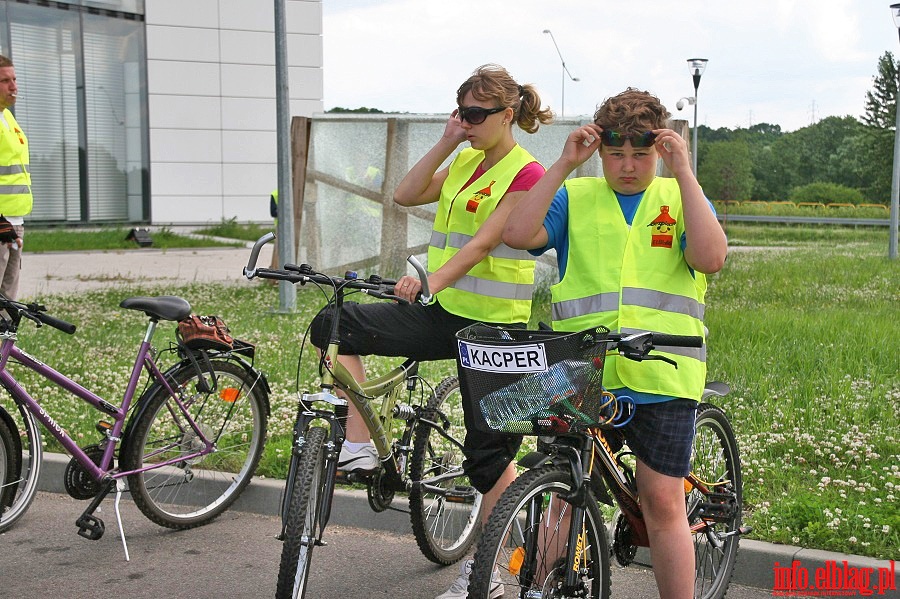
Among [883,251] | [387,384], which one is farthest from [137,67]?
[387,384]

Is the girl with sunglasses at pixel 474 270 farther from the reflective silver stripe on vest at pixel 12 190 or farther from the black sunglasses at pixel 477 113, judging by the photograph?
the reflective silver stripe on vest at pixel 12 190

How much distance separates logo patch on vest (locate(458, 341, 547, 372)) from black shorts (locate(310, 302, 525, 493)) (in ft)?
2.73

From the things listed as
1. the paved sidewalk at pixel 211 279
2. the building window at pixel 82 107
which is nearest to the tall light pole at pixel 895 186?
the paved sidewalk at pixel 211 279

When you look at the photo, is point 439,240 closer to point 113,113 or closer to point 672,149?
point 672,149

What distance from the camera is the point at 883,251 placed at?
2372cm

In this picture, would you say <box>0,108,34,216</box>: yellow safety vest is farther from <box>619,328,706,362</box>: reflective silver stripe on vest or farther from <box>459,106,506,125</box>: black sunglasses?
<box>619,328,706,362</box>: reflective silver stripe on vest

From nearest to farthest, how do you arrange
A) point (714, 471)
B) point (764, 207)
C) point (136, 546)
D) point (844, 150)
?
point (714, 471) → point (136, 546) → point (764, 207) → point (844, 150)

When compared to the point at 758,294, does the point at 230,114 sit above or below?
above

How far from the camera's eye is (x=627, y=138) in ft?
11.4

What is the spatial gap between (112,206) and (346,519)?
22434 millimetres

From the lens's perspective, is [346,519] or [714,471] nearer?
[714,471]

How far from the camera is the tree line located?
216 ft

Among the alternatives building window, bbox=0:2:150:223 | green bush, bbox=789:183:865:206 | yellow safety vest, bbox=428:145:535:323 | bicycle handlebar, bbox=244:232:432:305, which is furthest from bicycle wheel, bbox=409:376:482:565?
green bush, bbox=789:183:865:206

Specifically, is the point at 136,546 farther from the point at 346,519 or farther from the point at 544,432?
the point at 544,432
